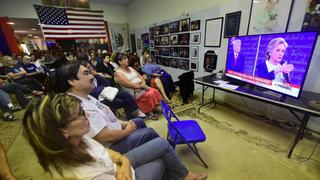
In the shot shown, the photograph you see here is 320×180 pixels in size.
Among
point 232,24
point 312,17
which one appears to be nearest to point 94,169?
point 312,17

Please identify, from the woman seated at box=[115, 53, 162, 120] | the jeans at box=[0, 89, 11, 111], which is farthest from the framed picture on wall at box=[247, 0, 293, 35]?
the jeans at box=[0, 89, 11, 111]

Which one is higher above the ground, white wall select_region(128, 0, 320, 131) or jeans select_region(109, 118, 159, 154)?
white wall select_region(128, 0, 320, 131)

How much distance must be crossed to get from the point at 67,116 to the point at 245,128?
94.5 inches

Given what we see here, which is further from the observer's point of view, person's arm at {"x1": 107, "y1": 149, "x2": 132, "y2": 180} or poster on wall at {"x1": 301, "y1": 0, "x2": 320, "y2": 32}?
poster on wall at {"x1": 301, "y1": 0, "x2": 320, "y2": 32}

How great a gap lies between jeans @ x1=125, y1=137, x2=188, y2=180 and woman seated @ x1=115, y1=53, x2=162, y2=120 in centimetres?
149

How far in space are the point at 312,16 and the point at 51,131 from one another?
9.19 ft

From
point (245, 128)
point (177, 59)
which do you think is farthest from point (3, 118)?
point (245, 128)

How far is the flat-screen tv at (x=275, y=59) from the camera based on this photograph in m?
1.50

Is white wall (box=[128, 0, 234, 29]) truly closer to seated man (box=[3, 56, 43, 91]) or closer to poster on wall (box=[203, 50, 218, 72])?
poster on wall (box=[203, 50, 218, 72])

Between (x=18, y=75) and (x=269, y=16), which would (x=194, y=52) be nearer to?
(x=269, y=16)

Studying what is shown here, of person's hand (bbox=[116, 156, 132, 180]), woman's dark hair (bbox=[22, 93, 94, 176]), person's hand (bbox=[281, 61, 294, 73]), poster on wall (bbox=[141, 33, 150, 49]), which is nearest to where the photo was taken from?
woman's dark hair (bbox=[22, 93, 94, 176])

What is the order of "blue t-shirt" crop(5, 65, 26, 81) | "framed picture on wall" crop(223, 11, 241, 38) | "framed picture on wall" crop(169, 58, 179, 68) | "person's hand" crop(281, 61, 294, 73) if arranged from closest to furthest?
"person's hand" crop(281, 61, 294, 73) < "framed picture on wall" crop(223, 11, 241, 38) < "blue t-shirt" crop(5, 65, 26, 81) < "framed picture on wall" crop(169, 58, 179, 68)

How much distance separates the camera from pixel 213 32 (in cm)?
306

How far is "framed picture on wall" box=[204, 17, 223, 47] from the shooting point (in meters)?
2.92
